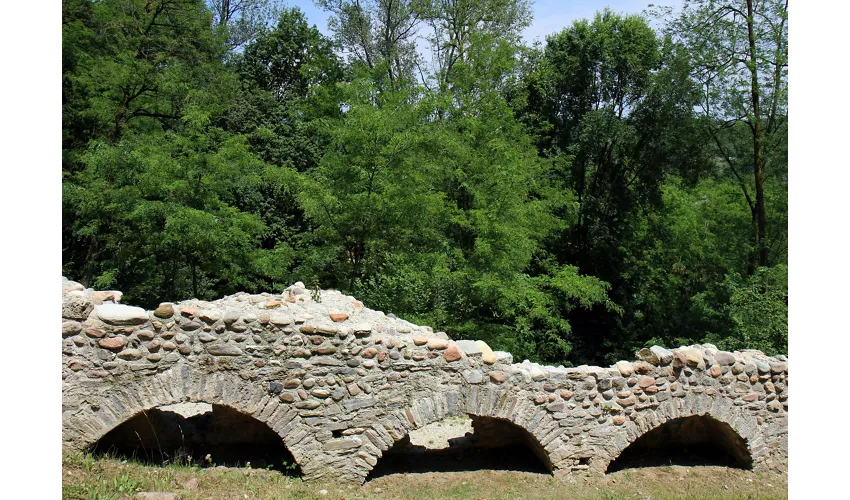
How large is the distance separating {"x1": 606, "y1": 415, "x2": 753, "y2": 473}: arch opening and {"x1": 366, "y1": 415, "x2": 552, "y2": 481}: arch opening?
1193mm

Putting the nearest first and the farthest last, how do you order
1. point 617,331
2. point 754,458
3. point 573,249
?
point 754,458 → point 617,331 → point 573,249

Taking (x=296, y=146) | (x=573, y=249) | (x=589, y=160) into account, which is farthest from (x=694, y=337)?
(x=296, y=146)

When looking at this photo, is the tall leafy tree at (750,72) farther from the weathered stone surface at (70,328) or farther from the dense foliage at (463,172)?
the weathered stone surface at (70,328)

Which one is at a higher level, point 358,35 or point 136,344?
point 358,35

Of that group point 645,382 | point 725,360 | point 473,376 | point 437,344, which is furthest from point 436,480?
point 725,360

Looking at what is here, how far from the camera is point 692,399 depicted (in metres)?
8.02

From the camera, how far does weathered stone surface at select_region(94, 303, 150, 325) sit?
6.23m

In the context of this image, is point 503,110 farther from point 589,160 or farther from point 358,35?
point 358,35

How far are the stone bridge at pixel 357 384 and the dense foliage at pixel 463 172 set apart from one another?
5.69 meters

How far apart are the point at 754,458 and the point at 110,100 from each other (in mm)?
17871

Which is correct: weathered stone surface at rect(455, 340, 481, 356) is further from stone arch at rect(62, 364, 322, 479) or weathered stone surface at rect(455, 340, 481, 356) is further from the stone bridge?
stone arch at rect(62, 364, 322, 479)

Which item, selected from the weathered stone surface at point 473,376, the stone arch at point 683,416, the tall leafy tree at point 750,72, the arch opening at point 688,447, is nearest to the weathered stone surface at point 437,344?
the weathered stone surface at point 473,376

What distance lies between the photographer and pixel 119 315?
624 cm

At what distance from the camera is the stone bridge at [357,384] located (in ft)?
20.7
